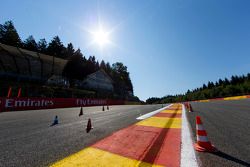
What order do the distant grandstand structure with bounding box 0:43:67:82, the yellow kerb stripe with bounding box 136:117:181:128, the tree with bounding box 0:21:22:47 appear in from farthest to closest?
1. the tree with bounding box 0:21:22:47
2. the distant grandstand structure with bounding box 0:43:67:82
3. the yellow kerb stripe with bounding box 136:117:181:128

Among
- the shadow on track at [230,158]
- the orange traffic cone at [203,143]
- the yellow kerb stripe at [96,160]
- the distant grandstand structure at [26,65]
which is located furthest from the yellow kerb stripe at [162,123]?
the distant grandstand structure at [26,65]

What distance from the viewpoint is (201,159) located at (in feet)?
8.94

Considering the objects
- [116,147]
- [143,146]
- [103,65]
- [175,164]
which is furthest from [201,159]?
[103,65]

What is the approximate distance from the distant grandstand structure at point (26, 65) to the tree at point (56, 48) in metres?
23.1

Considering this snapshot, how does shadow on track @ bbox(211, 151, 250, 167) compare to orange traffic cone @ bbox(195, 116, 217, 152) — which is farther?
orange traffic cone @ bbox(195, 116, 217, 152)

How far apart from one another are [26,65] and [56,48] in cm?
3084

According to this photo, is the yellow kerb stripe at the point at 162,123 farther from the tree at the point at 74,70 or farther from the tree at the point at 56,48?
→ the tree at the point at 56,48

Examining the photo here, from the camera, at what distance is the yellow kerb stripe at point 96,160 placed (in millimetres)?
2469

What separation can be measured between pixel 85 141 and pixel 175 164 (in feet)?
7.53

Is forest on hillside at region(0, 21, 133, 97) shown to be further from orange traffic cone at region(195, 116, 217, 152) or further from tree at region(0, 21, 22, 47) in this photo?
orange traffic cone at region(195, 116, 217, 152)

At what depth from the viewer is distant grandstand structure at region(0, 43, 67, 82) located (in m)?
37.5

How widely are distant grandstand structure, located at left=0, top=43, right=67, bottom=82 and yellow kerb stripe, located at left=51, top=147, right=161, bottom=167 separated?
4389cm

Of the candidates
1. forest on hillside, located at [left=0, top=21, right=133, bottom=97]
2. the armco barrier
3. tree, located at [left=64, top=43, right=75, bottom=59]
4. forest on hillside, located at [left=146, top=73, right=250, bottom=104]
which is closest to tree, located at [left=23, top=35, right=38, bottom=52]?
forest on hillside, located at [left=0, top=21, right=133, bottom=97]

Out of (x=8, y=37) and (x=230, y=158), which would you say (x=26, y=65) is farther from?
(x=230, y=158)
